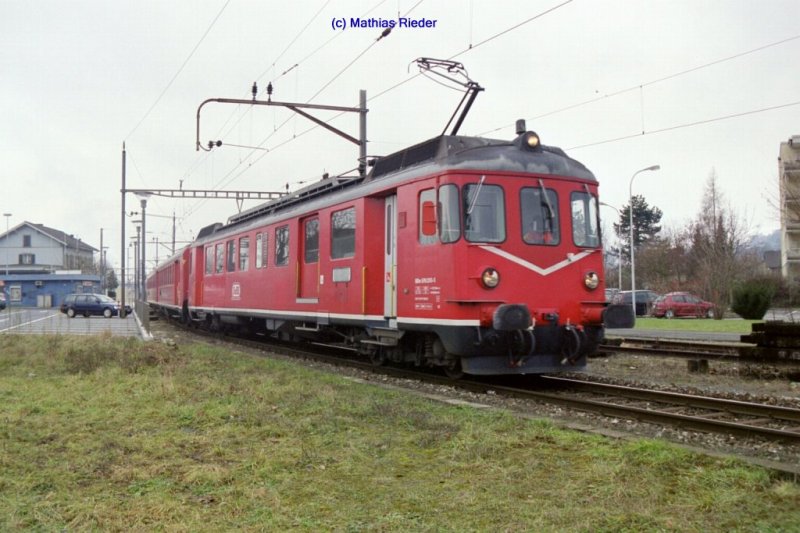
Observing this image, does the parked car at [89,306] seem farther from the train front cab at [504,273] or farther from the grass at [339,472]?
the train front cab at [504,273]

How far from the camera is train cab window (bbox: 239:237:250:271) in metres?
18.5

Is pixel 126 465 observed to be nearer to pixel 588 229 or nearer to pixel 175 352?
pixel 588 229

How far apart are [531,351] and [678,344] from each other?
8810mm

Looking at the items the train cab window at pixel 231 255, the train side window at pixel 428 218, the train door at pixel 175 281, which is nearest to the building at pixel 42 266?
the train door at pixel 175 281

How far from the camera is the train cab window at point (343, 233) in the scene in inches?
484

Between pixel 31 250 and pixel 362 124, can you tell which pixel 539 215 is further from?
pixel 31 250

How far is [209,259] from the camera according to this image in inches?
886

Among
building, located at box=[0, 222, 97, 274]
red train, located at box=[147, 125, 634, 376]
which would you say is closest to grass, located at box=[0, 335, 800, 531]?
red train, located at box=[147, 125, 634, 376]

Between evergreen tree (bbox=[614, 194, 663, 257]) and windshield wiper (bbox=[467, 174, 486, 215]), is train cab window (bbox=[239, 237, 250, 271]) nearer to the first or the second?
windshield wiper (bbox=[467, 174, 486, 215])

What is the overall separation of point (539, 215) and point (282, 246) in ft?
23.9

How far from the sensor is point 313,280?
14.0m

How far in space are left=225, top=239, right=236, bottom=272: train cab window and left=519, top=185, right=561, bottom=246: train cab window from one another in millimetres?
11427

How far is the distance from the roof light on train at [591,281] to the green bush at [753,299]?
22.4 metres

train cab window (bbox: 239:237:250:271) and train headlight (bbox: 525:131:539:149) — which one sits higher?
Result: train headlight (bbox: 525:131:539:149)
